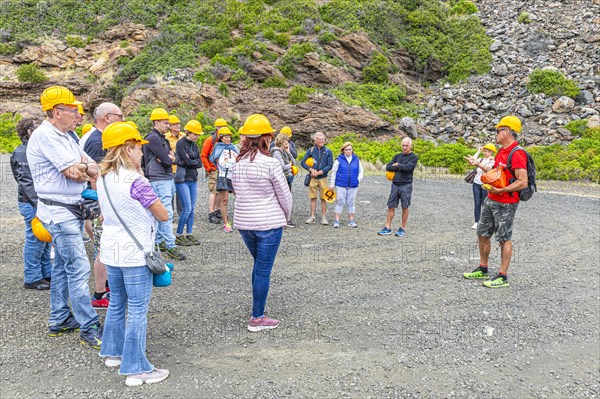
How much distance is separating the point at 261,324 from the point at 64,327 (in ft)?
6.23

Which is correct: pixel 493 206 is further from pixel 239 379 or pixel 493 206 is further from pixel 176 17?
pixel 176 17

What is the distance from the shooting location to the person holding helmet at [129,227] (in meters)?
3.37

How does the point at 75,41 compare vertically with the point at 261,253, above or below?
above

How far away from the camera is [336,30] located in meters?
29.9

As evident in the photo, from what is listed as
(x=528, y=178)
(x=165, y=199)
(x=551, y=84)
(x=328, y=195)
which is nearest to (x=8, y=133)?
(x=328, y=195)

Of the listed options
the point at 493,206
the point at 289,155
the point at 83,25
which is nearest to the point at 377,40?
the point at 83,25

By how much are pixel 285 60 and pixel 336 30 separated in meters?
5.77

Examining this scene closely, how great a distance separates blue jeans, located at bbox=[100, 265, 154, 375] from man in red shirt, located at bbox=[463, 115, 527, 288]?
437 centimetres

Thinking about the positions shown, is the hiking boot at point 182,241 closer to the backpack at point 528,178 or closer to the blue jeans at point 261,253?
the blue jeans at point 261,253

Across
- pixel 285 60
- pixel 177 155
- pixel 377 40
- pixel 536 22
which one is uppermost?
pixel 536 22

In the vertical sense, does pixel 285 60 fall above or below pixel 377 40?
Answer: below

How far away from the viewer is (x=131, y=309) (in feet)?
11.5

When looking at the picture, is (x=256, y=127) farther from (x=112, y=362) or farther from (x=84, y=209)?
(x=112, y=362)

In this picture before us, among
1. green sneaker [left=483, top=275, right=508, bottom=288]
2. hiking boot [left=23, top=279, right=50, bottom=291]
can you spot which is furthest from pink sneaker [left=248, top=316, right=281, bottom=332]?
green sneaker [left=483, top=275, right=508, bottom=288]
